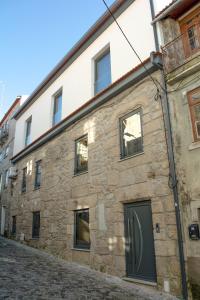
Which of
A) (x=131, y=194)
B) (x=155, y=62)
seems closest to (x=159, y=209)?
(x=131, y=194)

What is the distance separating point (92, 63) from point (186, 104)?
5.21 m

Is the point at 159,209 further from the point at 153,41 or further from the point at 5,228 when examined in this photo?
the point at 5,228

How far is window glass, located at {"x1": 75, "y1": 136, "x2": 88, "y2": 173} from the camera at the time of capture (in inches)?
380

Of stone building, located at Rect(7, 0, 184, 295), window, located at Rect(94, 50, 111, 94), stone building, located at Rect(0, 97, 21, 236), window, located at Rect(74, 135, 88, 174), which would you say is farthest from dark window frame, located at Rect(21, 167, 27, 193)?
window, located at Rect(94, 50, 111, 94)

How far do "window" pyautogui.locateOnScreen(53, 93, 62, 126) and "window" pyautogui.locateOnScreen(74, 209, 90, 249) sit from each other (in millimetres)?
5074

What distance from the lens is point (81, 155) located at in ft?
32.7

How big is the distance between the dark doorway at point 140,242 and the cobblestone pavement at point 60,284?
0.37 meters

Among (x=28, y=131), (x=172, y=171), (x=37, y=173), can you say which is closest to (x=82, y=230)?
(x=172, y=171)

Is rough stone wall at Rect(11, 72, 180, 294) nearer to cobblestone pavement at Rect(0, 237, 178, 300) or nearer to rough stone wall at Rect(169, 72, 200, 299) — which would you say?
rough stone wall at Rect(169, 72, 200, 299)

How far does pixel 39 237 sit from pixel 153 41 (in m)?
9.14

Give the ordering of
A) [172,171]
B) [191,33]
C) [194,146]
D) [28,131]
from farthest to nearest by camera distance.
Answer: [28,131] < [191,33] < [172,171] < [194,146]

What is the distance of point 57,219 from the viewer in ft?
34.1

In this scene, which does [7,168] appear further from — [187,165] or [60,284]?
[187,165]

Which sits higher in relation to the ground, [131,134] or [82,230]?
[131,134]
